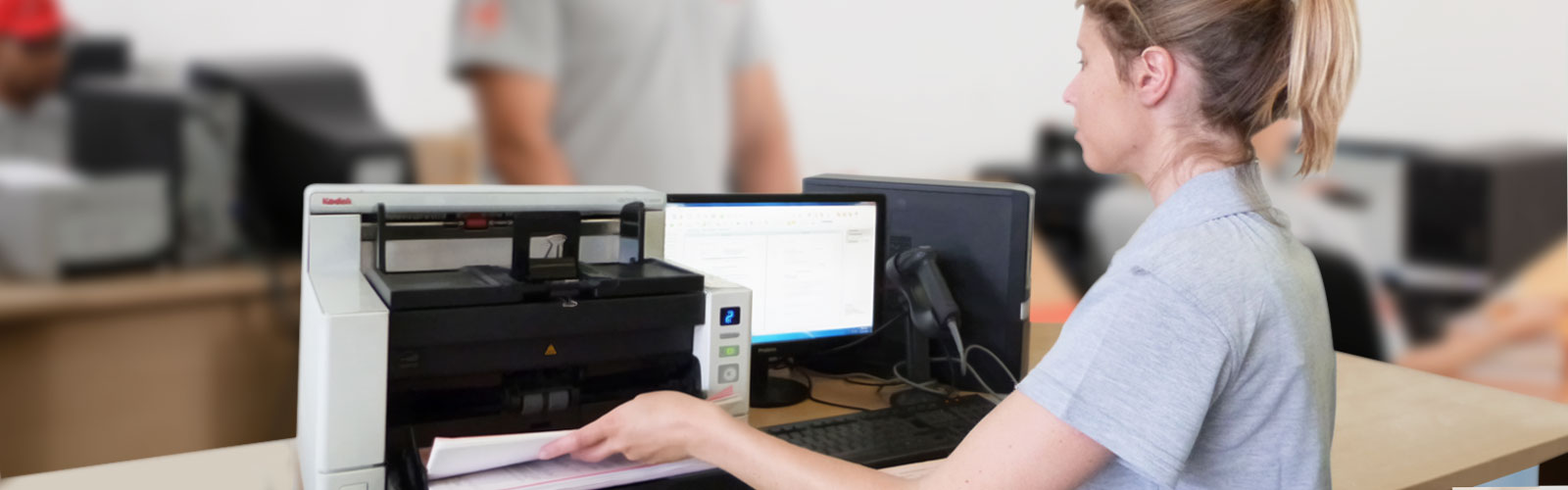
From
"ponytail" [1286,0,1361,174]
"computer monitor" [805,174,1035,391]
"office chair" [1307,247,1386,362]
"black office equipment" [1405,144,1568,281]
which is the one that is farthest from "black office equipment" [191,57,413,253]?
"black office equipment" [1405,144,1568,281]

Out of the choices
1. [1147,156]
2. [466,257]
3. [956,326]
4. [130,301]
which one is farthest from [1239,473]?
[130,301]

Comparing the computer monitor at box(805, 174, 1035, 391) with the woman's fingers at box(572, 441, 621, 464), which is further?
the computer monitor at box(805, 174, 1035, 391)

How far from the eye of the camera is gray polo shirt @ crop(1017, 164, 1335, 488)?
85 cm

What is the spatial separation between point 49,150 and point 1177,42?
1.76 m

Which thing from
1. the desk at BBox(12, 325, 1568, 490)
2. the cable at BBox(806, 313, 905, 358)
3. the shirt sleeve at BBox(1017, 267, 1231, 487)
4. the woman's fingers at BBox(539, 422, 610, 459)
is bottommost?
the desk at BBox(12, 325, 1568, 490)

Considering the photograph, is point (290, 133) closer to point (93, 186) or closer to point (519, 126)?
point (93, 186)

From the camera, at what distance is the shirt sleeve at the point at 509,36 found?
83.0 inches

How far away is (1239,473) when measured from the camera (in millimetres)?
921

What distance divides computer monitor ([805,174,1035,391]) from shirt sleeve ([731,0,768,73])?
84cm

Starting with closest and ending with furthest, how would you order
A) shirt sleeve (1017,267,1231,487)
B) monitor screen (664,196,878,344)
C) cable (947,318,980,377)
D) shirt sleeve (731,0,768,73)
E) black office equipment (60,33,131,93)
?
shirt sleeve (1017,267,1231,487) < monitor screen (664,196,878,344) < cable (947,318,980,377) < black office equipment (60,33,131,93) < shirt sleeve (731,0,768,73)

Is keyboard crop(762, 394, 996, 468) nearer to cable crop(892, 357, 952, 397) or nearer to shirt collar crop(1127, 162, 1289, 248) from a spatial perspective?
cable crop(892, 357, 952, 397)

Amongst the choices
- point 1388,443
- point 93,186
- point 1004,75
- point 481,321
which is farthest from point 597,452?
point 1004,75

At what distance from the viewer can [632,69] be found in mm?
2367

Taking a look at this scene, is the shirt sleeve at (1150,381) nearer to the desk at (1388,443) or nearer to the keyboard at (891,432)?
the keyboard at (891,432)
